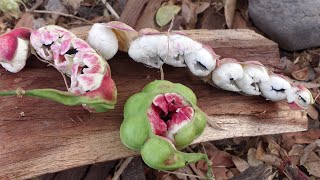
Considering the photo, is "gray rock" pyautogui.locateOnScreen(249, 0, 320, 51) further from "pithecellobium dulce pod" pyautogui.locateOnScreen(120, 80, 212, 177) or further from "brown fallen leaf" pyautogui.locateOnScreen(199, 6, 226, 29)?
"pithecellobium dulce pod" pyautogui.locateOnScreen(120, 80, 212, 177)

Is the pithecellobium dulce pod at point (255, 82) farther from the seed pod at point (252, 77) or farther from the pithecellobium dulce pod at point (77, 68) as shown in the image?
the pithecellobium dulce pod at point (77, 68)

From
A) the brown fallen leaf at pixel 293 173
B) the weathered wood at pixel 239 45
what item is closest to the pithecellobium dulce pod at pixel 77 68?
the weathered wood at pixel 239 45

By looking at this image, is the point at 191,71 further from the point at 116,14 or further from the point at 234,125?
the point at 116,14

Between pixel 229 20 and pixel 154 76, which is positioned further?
pixel 229 20

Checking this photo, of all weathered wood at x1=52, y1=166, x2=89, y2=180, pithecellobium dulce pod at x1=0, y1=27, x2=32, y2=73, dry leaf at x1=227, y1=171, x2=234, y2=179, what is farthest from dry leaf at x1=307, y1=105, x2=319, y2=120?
pithecellobium dulce pod at x1=0, y1=27, x2=32, y2=73

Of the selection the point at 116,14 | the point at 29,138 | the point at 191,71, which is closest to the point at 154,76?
the point at 191,71

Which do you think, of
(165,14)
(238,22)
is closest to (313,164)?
(238,22)
